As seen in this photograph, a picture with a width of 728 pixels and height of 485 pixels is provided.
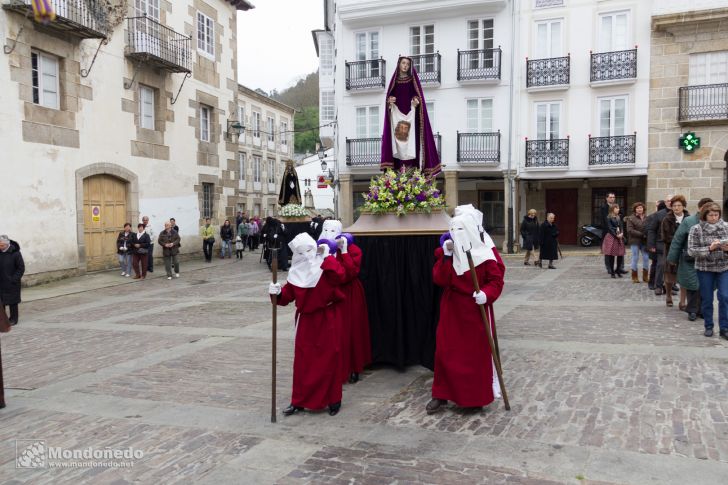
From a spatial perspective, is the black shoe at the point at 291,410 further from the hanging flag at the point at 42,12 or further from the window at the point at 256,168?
the window at the point at 256,168

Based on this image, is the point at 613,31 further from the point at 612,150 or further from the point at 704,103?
the point at 612,150

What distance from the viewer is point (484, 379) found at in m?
4.74

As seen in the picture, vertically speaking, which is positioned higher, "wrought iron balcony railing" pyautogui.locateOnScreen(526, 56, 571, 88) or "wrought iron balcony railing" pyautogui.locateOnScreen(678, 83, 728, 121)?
"wrought iron balcony railing" pyautogui.locateOnScreen(526, 56, 571, 88)

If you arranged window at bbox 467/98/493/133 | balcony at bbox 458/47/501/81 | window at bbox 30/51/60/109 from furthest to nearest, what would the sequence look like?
window at bbox 467/98/493/133 → balcony at bbox 458/47/501/81 → window at bbox 30/51/60/109

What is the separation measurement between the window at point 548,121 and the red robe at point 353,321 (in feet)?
58.5

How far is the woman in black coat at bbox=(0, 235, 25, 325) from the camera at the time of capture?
920cm

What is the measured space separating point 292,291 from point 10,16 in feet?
42.2

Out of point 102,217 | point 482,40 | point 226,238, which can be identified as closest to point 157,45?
point 102,217

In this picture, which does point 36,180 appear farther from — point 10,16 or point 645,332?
point 645,332

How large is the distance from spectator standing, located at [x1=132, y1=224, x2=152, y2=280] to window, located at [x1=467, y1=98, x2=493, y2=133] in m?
13.1

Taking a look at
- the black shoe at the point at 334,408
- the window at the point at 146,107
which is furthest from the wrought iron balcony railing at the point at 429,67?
the black shoe at the point at 334,408

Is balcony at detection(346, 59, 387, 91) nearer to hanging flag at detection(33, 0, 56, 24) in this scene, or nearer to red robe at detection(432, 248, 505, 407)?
red robe at detection(432, 248, 505, 407)

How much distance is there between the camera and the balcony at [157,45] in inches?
684

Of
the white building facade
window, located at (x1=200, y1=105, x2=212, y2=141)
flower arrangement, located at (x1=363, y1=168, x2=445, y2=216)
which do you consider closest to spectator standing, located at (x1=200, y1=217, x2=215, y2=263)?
the white building facade
